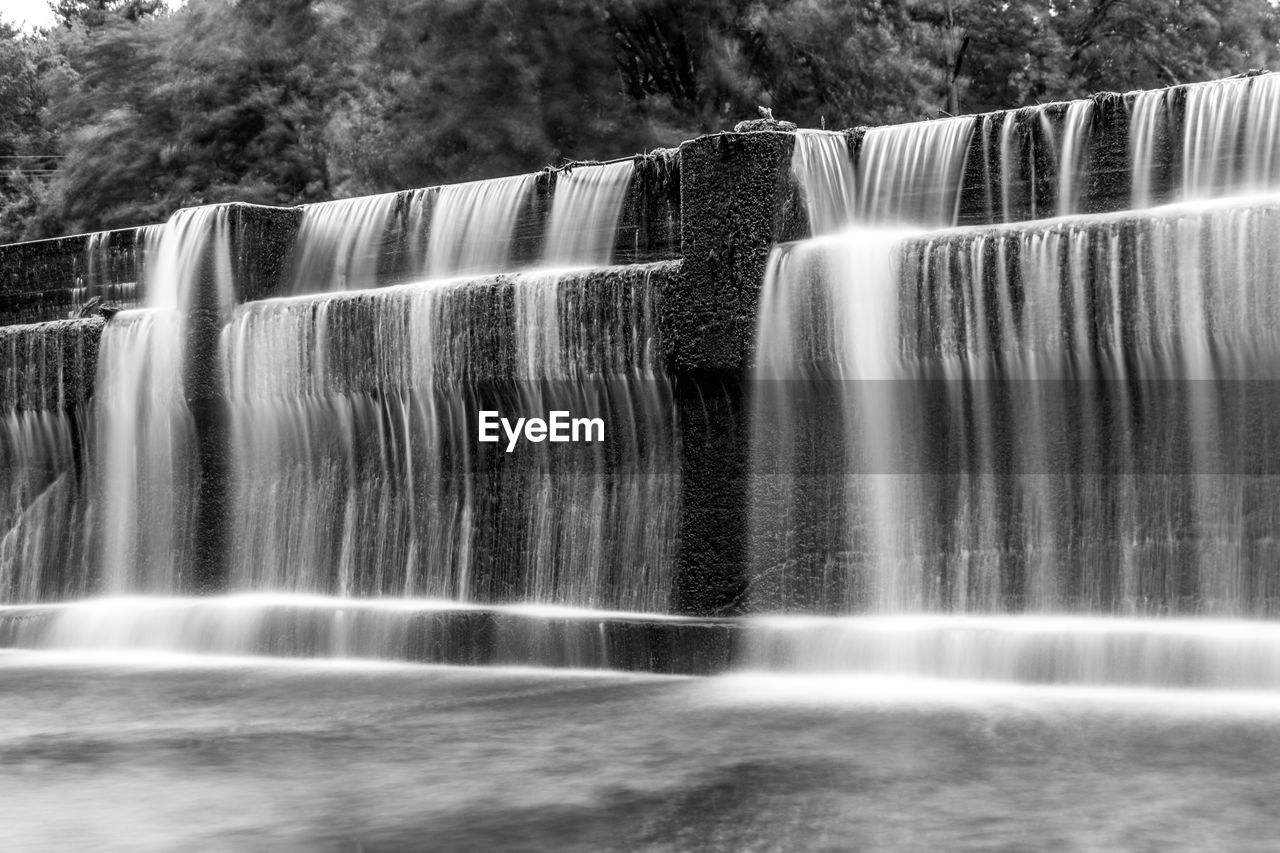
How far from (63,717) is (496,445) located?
382 centimetres

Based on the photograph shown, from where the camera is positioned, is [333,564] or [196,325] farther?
[196,325]

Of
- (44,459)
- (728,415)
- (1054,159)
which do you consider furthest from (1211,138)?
(44,459)

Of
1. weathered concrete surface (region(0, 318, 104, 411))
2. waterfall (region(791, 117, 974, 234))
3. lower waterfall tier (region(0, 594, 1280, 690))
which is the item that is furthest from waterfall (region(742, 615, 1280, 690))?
weathered concrete surface (region(0, 318, 104, 411))

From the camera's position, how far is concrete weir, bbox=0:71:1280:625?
32.4 feet

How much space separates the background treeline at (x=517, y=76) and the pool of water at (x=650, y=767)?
1663cm

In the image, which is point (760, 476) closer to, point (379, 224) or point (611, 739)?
point (611, 739)

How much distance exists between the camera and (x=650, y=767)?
6.53 meters

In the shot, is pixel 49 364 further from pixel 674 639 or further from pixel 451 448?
pixel 674 639

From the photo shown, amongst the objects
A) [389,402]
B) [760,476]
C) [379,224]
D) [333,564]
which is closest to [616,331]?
[760,476]

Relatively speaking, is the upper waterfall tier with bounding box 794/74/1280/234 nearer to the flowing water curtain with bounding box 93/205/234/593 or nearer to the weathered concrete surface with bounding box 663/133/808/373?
the weathered concrete surface with bounding box 663/133/808/373

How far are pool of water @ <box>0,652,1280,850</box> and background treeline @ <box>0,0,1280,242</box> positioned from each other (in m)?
16.6

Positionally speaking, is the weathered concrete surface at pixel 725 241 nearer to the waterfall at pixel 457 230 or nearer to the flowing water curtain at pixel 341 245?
the waterfall at pixel 457 230

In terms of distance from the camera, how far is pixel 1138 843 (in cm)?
500

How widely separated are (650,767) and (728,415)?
12.3 ft
